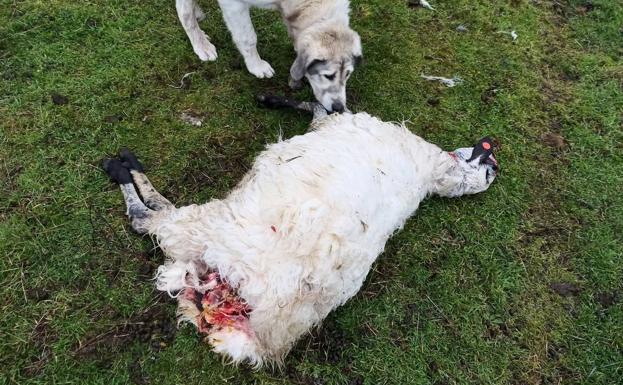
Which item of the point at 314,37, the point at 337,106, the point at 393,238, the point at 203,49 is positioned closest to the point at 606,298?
the point at 393,238

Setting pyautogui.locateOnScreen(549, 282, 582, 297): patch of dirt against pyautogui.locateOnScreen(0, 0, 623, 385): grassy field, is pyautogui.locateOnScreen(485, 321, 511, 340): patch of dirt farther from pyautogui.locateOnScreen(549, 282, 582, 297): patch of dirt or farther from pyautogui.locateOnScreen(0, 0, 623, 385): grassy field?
pyautogui.locateOnScreen(549, 282, 582, 297): patch of dirt

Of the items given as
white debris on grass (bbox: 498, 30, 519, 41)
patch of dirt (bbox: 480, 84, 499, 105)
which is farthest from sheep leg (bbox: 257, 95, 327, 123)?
white debris on grass (bbox: 498, 30, 519, 41)

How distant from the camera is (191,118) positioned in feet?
13.6

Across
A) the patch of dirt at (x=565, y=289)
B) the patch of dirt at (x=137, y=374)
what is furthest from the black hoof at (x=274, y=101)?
the patch of dirt at (x=565, y=289)

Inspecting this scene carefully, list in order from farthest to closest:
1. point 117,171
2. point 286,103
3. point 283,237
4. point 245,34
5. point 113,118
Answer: point 286,103, point 245,34, point 113,118, point 117,171, point 283,237

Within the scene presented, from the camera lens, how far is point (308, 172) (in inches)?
117

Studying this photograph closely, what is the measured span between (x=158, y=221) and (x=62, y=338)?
34.3 inches

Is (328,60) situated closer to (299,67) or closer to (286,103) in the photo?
(299,67)

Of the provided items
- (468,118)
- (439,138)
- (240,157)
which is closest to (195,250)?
(240,157)

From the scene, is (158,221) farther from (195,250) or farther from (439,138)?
(439,138)

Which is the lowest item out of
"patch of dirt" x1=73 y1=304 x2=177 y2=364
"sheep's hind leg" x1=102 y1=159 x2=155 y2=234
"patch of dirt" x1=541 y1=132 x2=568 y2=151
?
"patch of dirt" x1=541 y1=132 x2=568 y2=151

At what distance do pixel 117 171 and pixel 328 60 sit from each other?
5.92 ft

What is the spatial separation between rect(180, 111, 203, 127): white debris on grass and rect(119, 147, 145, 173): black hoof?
0.58m

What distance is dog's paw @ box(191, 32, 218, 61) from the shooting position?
4.47 m
